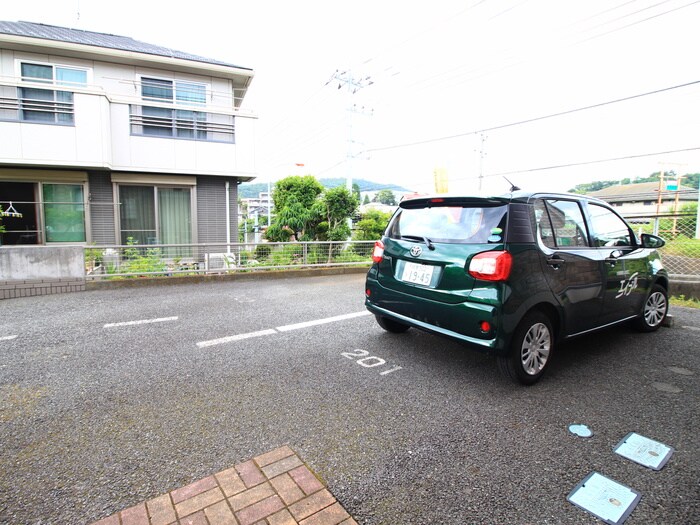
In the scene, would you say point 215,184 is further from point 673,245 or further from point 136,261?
point 673,245

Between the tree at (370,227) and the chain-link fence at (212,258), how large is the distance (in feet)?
8.94

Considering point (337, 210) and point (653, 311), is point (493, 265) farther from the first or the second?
point (337, 210)

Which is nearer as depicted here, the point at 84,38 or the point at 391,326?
the point at 391,326

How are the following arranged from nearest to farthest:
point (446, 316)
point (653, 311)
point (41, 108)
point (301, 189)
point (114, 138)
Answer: point (446, 316) < point (653, 311) < point (41, 108) < point (114, 138) < point (301, 189)

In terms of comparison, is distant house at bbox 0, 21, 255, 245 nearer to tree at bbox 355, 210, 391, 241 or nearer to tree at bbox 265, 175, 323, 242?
tree at bbox 265, 175, 323, 242

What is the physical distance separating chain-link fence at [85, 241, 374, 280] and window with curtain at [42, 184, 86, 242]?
3.07 meters

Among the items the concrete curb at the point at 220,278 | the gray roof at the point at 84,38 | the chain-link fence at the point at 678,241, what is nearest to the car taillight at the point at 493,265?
the chain-link fence at the point at 678,241

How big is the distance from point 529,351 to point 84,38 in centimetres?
1470

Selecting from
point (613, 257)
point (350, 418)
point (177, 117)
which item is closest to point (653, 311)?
point (613, 257)

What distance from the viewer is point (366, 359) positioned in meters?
3.71

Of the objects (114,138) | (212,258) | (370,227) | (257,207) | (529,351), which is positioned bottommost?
(529,351)

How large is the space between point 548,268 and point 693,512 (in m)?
1.73

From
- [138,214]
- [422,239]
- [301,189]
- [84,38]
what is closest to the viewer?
[422,239]

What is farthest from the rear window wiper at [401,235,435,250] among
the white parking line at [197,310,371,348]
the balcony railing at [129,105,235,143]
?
the balcony railing at [129,105,235,143]
